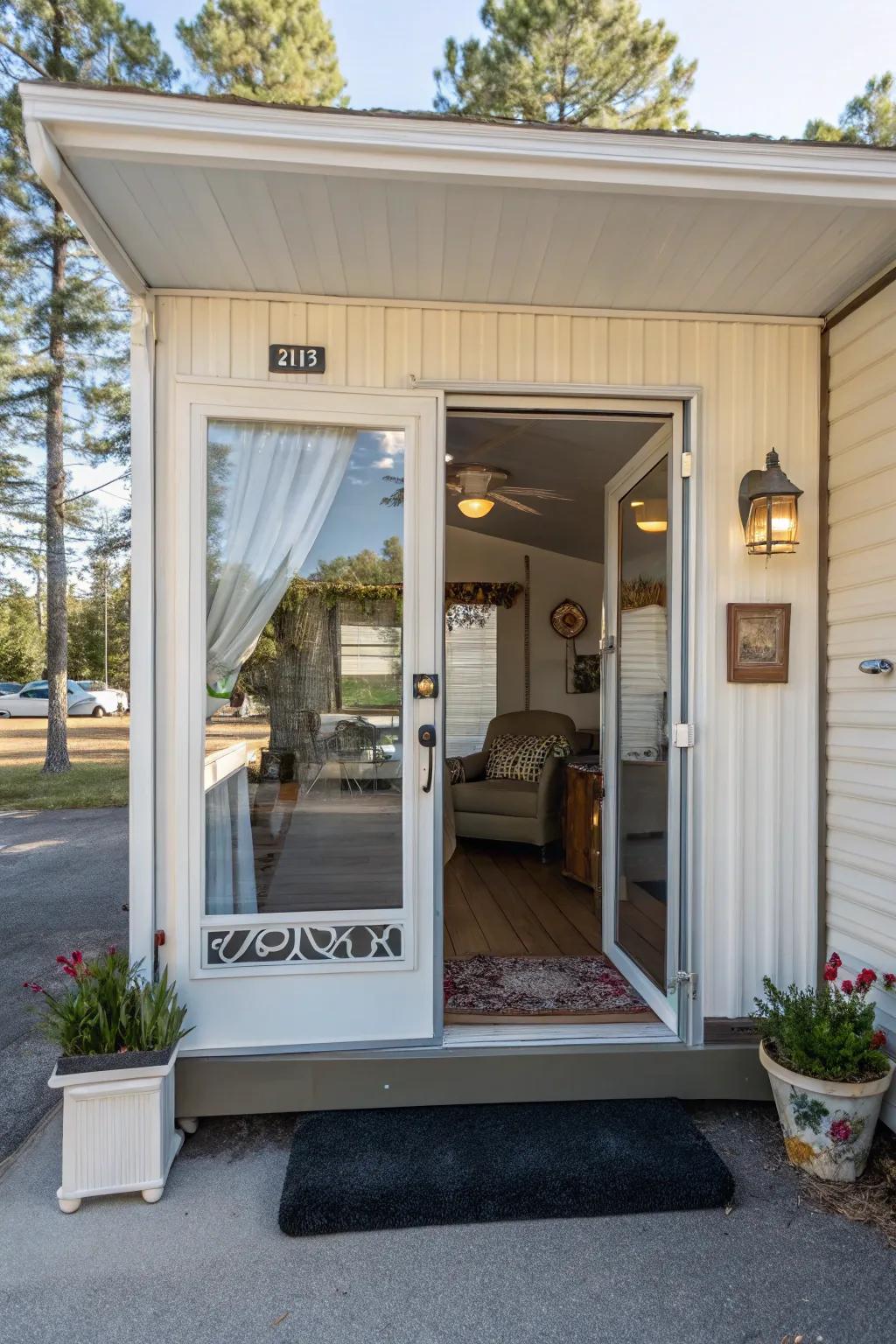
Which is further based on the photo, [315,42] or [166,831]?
[315,42]

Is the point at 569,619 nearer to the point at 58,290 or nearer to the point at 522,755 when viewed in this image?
the point at 522,755

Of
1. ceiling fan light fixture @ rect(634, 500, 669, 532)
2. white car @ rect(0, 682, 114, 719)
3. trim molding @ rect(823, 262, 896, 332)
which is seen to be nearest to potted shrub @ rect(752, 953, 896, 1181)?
ceiling fan light fixture @ rect(634, 500, 669, 532)

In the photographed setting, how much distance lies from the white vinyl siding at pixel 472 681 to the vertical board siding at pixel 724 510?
479cm

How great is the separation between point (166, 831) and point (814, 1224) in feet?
6.82

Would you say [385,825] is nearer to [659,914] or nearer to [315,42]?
[659,914]

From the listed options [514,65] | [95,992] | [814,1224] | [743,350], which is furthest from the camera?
[514,65]

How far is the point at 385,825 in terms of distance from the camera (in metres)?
2.61

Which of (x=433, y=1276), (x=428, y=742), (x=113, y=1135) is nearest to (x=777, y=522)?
(x=428, y=742)

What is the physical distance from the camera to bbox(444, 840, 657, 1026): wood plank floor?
3.53m

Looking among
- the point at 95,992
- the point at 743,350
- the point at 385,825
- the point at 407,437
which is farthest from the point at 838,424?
the point at 95,992

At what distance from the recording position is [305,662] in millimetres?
2637

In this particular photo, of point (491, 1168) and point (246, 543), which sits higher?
point (246, 543)

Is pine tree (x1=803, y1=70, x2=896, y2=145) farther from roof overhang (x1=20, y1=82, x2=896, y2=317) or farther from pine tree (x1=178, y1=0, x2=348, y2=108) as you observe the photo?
roof overhang (x1=20, y1=82, x2=896, y2=317)

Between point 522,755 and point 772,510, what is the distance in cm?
334
